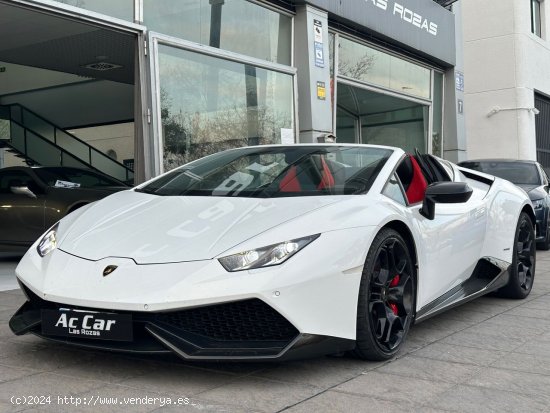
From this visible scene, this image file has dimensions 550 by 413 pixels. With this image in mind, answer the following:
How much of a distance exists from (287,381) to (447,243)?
156cm

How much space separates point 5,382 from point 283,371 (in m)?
1.24

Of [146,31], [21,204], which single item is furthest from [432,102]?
[21,204]

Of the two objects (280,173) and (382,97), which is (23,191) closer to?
(280,173)

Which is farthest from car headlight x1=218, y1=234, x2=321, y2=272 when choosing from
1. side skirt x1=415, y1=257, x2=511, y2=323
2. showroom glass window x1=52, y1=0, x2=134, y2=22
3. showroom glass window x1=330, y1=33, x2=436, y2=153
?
showroom glass window x1=330, y1=33, x2=436, y2=153

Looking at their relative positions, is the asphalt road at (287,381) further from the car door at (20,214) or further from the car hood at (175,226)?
the car door at (20,214)

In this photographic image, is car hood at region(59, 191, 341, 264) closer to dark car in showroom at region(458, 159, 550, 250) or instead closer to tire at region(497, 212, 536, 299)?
tire at region(497, 212, 536, 299)

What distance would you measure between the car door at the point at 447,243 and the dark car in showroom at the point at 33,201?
4930mm

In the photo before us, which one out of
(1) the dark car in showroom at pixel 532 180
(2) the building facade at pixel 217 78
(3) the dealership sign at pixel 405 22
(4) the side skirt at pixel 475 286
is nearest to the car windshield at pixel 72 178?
(2) the building facade at pixel 217 78

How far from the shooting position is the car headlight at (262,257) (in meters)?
2.82

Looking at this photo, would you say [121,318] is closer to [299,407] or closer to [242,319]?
[242,319]

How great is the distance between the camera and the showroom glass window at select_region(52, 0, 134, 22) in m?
7.23

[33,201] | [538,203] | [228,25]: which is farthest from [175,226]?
[538,203]

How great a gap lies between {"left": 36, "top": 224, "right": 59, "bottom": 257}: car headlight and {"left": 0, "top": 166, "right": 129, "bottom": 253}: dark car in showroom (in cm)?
448

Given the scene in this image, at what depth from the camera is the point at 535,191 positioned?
940cm
